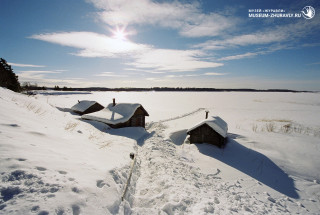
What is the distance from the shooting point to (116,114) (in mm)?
18953

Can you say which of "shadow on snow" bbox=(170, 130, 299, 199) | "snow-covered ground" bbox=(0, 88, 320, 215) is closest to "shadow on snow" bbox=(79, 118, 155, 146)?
"snow-covered ground" bbox=(0, 88, 320, 215)

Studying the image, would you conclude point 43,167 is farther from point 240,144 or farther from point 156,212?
point 240,144

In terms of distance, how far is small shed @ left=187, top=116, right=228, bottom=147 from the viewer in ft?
43.1

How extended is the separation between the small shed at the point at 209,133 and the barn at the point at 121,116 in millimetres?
7863

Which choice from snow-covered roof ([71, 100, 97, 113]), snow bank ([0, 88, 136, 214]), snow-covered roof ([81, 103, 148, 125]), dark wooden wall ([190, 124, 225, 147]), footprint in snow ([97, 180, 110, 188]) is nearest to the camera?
snow bank ([0, 88, 136, 214])

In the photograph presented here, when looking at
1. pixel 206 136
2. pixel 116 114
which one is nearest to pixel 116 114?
pixel 116 114

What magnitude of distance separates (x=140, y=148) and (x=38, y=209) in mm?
10029

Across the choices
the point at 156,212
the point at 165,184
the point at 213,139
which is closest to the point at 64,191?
the point at 156,212

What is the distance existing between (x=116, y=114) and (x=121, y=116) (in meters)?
0.99

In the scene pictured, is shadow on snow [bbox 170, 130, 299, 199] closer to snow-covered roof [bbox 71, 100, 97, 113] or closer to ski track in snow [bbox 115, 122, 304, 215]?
ski track in snow [bbox 115, 122, 304, 215]

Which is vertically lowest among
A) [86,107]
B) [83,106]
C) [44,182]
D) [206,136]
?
[206,136]

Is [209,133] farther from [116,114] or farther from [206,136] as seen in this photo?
[116,114]

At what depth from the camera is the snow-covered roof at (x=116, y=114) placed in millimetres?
17688

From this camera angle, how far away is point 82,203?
133 inches
